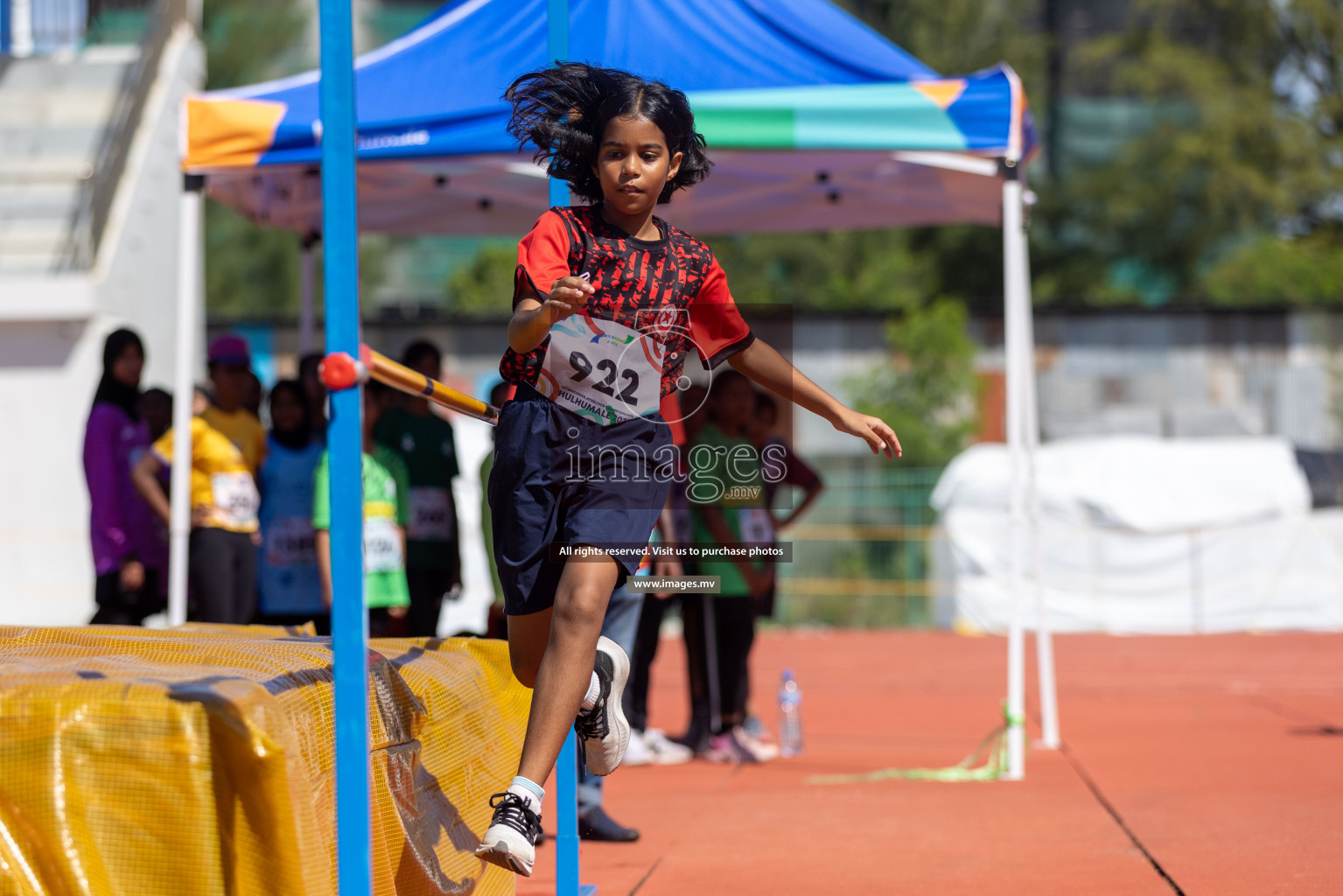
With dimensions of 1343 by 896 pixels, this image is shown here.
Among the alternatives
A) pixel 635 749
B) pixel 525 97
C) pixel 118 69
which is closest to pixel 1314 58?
pixel 118 69

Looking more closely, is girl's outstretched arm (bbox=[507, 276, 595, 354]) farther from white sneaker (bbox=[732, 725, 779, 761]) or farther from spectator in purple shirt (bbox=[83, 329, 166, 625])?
spectator in purple shirt (bbox=[83, 329, 166, 625])

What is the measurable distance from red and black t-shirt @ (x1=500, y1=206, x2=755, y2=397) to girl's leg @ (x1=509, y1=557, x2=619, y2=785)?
0.45 m

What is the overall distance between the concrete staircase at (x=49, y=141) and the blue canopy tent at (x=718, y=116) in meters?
8.28

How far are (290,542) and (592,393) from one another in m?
3.83

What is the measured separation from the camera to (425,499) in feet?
21.2

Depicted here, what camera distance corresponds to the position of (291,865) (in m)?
2.30

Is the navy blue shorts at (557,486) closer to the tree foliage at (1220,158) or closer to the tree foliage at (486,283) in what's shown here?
the tree foliage at (1220,158)

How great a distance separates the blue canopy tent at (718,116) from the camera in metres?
5.86

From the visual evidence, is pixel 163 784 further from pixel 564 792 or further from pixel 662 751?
pixel 662 751

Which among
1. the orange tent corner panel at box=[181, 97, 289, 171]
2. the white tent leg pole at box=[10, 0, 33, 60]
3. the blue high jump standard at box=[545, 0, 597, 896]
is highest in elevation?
the white tent leg pole at box=[10, 0, 33, 60]

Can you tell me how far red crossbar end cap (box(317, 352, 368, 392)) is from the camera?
234 cm

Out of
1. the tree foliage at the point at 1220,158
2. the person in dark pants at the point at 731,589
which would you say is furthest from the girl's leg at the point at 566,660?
the tree foliage at the point at 1220,158

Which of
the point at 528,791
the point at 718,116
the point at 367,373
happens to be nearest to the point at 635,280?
the point at 367,373

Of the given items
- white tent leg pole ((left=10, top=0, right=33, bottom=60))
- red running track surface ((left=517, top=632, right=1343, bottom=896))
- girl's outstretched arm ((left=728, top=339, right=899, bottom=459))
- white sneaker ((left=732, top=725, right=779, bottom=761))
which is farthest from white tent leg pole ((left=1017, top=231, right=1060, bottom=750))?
white tent leg pole ((left=10, top=0, right=33, bottom=60))
